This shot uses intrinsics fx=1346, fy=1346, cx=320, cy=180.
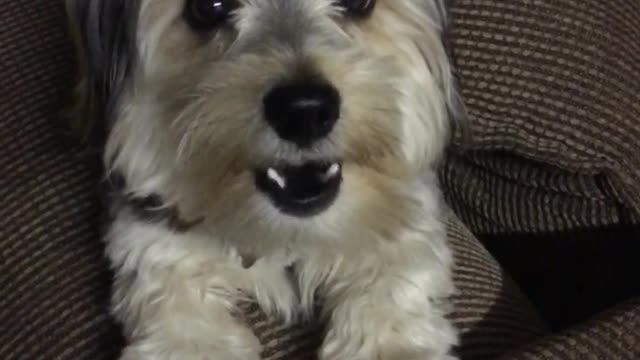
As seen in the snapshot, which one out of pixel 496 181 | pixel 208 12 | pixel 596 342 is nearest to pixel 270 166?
pixel 208 12

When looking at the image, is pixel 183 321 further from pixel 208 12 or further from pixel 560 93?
pixel 560 93

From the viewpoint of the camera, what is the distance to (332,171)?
55.2 inches

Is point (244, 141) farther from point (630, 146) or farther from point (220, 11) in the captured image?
point (630, 146)

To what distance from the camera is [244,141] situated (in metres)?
1.34

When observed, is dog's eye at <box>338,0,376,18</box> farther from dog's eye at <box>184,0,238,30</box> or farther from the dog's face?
dog's eye at <box>184,0,238,30</box>

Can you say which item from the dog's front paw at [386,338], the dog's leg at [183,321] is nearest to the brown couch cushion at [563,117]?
the dog's front paw at [386,338]

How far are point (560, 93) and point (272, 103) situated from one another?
486mm

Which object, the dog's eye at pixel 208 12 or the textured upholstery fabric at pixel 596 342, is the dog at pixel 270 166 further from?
the textured upholstery fabric at pixel 596 342

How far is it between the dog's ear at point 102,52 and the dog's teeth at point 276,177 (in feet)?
0.71

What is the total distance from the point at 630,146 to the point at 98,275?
0.66m

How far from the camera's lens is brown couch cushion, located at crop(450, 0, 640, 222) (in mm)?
1654

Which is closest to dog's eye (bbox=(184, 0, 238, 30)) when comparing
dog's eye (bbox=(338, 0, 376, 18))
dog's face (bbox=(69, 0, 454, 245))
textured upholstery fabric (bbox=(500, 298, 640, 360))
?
dog's face (bbox=(69, 0, 454, 245))

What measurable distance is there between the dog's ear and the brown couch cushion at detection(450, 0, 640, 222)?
419mm

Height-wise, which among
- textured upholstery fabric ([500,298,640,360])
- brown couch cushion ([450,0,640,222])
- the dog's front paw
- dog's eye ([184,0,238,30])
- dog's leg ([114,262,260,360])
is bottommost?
dog's leg ([114,262,260,360])
